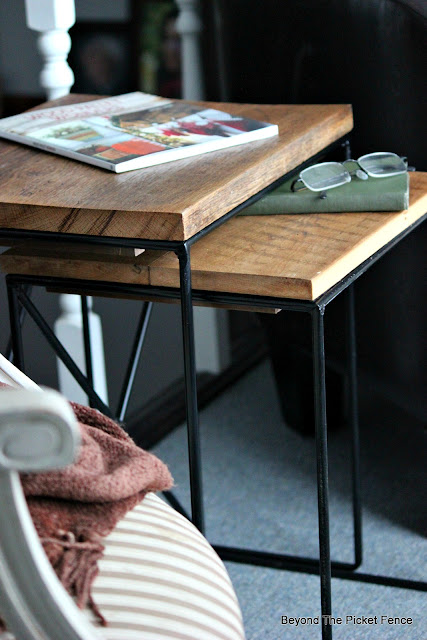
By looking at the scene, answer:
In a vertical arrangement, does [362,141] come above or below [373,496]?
above

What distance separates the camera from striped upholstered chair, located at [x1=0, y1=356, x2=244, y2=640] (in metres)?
0.47

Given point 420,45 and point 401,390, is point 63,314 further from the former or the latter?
point 420,45

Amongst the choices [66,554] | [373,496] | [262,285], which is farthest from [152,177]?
[373,496]

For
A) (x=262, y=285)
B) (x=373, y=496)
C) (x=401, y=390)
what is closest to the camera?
(x=262, y=285)

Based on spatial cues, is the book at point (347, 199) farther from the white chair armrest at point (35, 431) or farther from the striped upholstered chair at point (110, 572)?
the white chair armrest at point (35, 431)

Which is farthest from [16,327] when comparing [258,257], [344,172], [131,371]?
[344,172]

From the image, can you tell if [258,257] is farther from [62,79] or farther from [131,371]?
[62,79]

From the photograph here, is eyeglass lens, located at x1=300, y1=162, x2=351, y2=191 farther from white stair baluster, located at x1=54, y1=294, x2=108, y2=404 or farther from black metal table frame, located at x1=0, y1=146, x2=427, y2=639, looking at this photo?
white stair baluster, located at x1=54, y1=294, x2=108, y2=404

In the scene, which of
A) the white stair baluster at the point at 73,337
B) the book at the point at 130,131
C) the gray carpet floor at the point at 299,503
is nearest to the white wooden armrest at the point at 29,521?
the book at the point at 130,131

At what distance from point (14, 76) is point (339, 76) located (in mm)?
522

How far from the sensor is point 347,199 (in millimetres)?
1057

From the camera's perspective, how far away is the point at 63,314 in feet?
4.85

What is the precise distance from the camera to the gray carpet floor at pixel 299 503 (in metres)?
1.27

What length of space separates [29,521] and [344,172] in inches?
26.7
